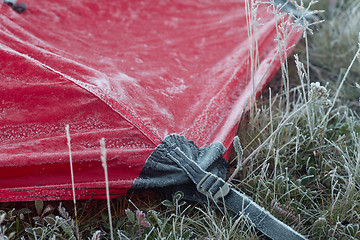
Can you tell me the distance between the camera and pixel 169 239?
113cm

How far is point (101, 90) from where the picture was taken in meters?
1.20

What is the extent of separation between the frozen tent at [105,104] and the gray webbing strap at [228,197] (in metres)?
0.02

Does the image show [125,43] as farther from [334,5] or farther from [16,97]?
[334,5]

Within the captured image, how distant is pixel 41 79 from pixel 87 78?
151 mm

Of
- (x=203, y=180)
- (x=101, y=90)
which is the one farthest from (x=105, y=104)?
(x=203, y=180)

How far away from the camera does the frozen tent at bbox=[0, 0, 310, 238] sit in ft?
3.78

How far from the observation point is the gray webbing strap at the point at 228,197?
3.57 ft

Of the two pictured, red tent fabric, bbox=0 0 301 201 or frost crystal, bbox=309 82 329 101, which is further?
red tent fabric, bbox=0 0 301 201

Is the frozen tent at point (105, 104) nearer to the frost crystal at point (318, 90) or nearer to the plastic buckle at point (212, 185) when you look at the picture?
the plastic buckle at point (212, 185)

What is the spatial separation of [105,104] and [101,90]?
60 mm

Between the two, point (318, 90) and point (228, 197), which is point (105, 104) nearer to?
point (228, 197)

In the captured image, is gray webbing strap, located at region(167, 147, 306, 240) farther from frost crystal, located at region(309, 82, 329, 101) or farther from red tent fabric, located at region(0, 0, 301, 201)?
frost crystal, located at region(309, 82, 329, 101)

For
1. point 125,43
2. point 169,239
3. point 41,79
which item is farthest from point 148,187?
point 125,43

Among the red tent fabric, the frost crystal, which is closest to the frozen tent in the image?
the red tent fabric
